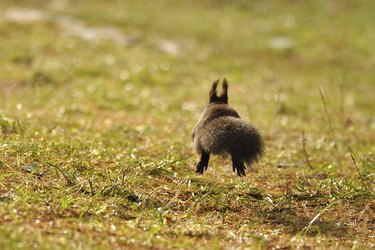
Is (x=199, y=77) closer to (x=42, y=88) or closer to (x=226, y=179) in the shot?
(x=42, y=88)

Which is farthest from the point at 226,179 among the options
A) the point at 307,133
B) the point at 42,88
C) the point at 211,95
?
the point at 42,88

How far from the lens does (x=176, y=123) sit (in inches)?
466

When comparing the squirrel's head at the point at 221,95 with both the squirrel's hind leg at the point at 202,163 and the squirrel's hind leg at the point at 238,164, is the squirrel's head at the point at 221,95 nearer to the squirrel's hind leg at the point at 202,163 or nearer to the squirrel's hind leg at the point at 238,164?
the squirrel's hind leg at the point at 202,163

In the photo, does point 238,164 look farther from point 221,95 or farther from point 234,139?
point 221,95

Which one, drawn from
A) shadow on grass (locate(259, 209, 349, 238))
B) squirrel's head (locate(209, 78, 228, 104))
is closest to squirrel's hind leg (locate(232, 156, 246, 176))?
shadow on grass (locate(259, 209, 349, 238))

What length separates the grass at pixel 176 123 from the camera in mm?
5719

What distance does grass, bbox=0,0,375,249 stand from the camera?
572 cm

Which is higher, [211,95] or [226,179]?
[211,95]

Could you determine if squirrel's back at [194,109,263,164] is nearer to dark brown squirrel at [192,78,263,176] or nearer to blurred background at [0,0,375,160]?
dark brown squirrel at [192,78,263,176]

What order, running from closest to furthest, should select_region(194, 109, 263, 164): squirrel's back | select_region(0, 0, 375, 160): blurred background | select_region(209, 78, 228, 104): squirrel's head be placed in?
select_region(194, 109, 263, 164): squirrel's back → select_region(209, 78, 228, 104): squirrel's head → select_region(0, 0, 375, 160): blurred background

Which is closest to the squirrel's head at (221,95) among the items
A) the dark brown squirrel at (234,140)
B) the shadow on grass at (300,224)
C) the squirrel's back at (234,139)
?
the dark brown squirrel at (234,140)

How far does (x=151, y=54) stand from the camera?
1941cm

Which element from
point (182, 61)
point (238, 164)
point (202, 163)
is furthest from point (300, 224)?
point (182, 61)

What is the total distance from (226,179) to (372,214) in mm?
1867
